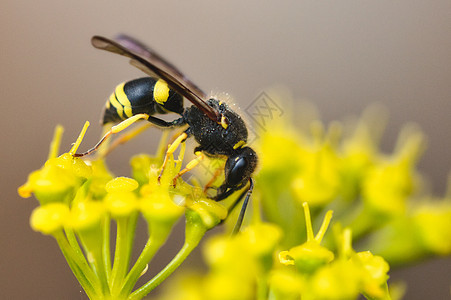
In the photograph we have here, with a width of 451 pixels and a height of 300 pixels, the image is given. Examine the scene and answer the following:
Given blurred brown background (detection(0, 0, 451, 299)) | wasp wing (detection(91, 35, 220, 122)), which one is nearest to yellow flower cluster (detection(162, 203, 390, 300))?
wasp wing (detection(91, 35, 220, 122))

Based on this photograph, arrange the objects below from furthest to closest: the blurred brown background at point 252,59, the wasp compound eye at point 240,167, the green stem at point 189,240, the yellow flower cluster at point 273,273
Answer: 1. the blurred brown background at point 252,59
2. the wasp compound eye at point 240,167
3. the green stem at point 189,240
4. the yellow flower cluster at point 273,273

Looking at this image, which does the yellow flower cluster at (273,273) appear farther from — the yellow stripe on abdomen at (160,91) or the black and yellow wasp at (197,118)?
the yellow stripe on abdomen at (160,91)

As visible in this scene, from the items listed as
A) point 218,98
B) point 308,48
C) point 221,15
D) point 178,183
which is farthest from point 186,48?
point 178,183

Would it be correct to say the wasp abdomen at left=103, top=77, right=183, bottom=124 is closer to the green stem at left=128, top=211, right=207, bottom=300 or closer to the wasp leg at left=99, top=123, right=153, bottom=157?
the wasp leg at left=99, top=123, right=153, bottom=157

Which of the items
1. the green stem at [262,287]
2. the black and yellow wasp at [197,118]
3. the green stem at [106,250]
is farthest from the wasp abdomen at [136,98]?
the green stem at [262,287]

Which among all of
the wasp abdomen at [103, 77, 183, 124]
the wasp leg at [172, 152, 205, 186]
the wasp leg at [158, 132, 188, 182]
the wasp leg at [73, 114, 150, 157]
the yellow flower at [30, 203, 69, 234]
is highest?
the wasp abdomen at [103, 77, 183, 124]

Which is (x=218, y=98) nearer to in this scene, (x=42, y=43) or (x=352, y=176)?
(x=352, y=176)

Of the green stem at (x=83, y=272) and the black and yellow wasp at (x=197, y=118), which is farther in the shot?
the black and yellow wasp at (x=197, y=118)

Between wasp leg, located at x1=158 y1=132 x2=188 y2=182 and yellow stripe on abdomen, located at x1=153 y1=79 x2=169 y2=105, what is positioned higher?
yellow stripe on abdomen, located at x1=153 y1=79 x2=169 y2=105

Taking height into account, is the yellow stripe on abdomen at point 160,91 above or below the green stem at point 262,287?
above
